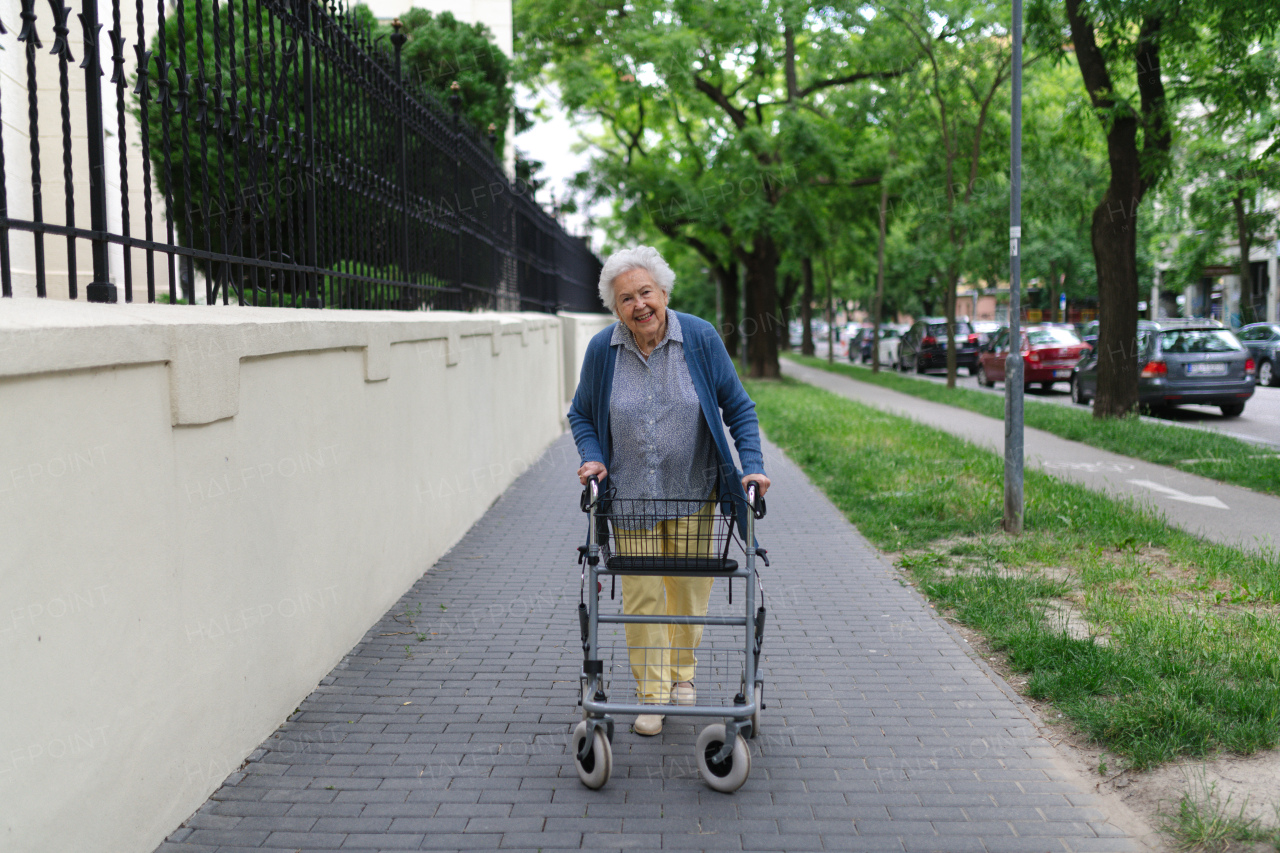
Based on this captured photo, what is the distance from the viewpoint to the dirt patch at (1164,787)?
329 cm

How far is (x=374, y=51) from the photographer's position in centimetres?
670

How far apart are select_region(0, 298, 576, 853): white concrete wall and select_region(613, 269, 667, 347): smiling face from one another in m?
1.30

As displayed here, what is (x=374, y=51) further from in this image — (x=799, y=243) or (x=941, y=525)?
(x=799, y=243)

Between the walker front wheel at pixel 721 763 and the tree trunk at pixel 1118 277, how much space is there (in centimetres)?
1235

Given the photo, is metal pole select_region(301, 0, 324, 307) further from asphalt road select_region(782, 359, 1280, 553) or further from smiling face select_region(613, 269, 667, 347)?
asphalt road select_region(782, 359, 1280, 553)

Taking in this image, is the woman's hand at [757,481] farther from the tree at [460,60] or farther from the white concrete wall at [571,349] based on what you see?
the tree at [460,60]

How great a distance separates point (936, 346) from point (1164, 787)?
31165 mm

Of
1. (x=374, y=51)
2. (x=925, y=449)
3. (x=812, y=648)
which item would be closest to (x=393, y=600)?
(x=812, y=648)

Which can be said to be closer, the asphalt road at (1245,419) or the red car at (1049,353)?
the asphalt road at (1245,419)

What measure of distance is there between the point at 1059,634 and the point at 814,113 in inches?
785

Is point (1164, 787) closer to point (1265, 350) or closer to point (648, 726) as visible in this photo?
point (648, 726)

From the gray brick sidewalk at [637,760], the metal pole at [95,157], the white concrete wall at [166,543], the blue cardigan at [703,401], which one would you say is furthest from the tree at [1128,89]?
the metal pole at [95,157]

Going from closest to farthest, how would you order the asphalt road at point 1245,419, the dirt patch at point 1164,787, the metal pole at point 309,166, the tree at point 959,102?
the dirt patch at point 1164,787 < the metal pole at point 309,166 < the asphalt road at point 1245,419 < the tree at point 959,102

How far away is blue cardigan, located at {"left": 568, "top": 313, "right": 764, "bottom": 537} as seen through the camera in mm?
3918
